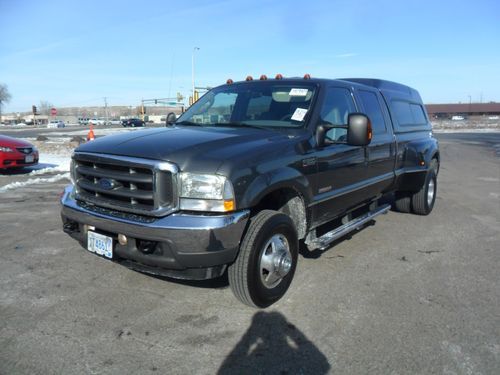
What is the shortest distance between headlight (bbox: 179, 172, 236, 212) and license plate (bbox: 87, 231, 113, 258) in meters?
0.73

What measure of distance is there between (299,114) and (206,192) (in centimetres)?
152

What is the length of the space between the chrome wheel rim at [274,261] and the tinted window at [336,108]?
1.24m

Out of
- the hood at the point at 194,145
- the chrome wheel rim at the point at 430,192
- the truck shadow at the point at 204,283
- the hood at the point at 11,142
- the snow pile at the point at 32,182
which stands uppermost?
the hood at the point at 194,145

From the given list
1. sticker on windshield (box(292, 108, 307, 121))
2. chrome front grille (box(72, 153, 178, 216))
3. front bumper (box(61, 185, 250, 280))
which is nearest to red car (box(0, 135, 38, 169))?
chrome front grille (box(72, 153, 178, 216))

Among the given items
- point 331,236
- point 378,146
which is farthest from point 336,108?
point 331,236

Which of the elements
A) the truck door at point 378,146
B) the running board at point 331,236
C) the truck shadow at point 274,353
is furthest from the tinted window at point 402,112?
the truck shadow at point 274,353

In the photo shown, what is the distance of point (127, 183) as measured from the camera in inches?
126

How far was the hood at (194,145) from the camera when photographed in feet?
9.77

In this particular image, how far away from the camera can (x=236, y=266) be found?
10.4ft

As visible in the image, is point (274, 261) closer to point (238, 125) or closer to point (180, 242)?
point (180, 242)

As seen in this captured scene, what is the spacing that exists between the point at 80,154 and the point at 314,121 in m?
2.14

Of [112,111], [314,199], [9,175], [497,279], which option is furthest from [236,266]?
[112,111]

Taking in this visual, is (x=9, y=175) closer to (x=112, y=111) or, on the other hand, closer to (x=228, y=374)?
(x=228, y=374)

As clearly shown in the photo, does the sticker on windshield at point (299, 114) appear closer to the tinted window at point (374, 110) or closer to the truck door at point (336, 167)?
the truck door at point (336, 167)
